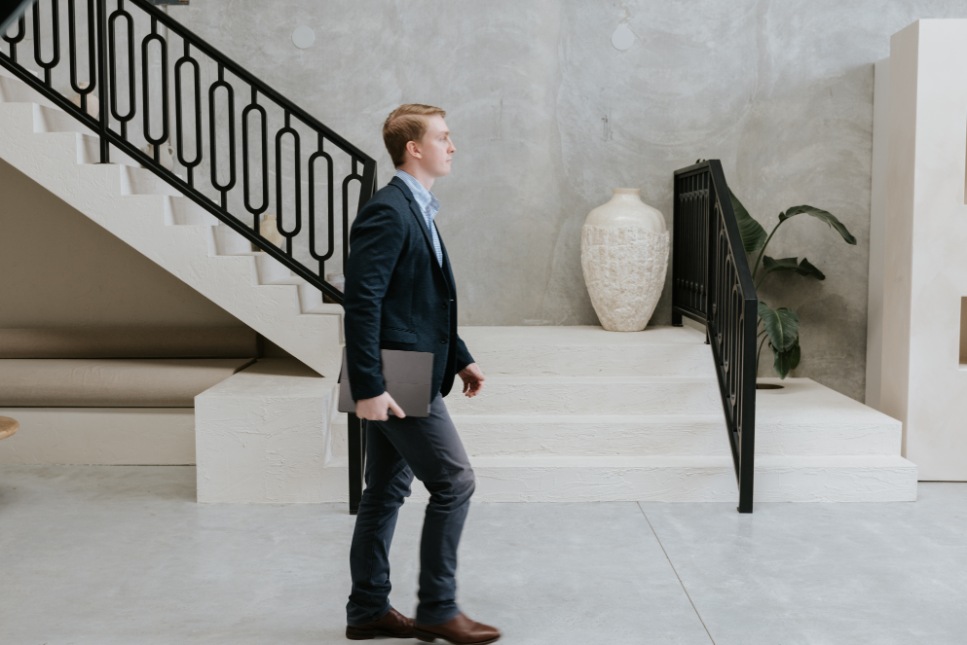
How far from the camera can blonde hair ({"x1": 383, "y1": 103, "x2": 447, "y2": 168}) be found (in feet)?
8.88

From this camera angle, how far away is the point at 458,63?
631 cm

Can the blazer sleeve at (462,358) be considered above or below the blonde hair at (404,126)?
below

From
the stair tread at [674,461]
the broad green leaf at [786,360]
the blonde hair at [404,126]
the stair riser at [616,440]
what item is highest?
the blonde hair at [404,126]

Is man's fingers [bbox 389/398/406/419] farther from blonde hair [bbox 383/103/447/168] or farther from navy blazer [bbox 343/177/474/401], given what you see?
blonde hair [bbox 383/103/447/168]

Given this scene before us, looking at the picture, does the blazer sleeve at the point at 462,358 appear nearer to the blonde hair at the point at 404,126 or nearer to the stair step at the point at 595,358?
the blonde hair at the point at 404,126

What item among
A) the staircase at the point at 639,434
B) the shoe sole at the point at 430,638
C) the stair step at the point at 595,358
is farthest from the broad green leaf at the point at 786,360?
the shoe sole at the point at 430,638

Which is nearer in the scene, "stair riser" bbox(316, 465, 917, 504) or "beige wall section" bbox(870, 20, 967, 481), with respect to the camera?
"stair riser" bbox(316, 465, 917, 504)

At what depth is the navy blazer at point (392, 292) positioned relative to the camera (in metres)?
2.57

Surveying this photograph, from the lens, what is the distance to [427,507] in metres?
2.73

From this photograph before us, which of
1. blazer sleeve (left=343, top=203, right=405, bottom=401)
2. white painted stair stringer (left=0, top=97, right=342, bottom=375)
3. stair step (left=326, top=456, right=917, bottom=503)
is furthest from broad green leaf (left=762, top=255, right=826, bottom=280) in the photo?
blazer sleeve (left=343, top=203, right=405, bottom=401)

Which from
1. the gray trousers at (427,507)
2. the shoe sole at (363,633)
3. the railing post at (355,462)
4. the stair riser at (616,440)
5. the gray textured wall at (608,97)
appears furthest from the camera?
the gray textured wall at (608,97)

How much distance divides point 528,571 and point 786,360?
2571 mm

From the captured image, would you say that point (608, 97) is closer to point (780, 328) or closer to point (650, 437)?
point (780, 328)

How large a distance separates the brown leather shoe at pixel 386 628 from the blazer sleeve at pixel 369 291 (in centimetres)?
73
